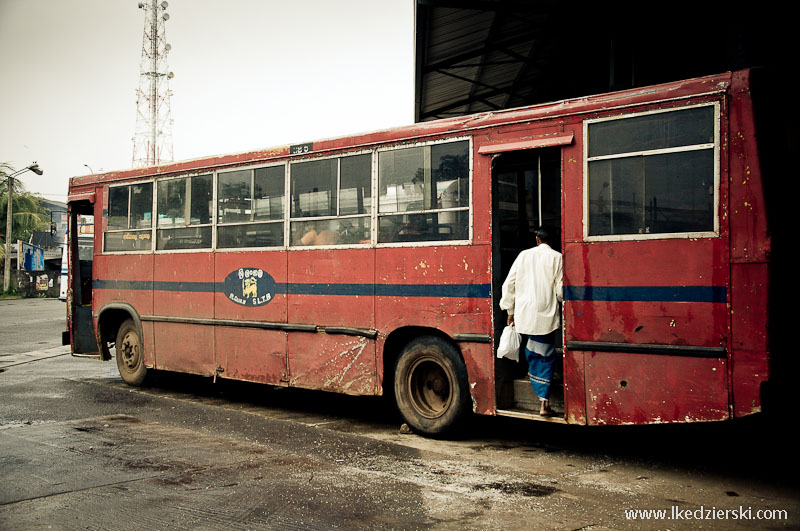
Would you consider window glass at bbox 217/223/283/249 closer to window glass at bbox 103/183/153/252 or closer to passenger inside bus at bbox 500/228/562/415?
window glass at bbox 103/183/153/252

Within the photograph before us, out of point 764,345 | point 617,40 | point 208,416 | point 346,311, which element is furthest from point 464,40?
point 764,345

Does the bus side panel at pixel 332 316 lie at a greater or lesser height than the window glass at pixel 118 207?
lesser

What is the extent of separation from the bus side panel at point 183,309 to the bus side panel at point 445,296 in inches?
116

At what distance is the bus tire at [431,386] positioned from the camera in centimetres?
674

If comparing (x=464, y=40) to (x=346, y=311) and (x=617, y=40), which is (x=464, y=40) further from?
(x=346, y=311)

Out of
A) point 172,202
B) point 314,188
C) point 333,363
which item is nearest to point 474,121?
point 314,188

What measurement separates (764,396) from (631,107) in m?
2.52

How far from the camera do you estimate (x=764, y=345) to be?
5.03 meters

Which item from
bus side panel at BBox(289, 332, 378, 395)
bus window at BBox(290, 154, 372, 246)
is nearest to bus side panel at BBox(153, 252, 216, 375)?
bus side panel at BBox(289, 332, 378, 395)

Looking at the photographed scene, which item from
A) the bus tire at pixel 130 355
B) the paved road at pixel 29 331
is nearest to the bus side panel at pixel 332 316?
the bus tire at pixel 130 355

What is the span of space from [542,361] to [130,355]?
6937 millimetres

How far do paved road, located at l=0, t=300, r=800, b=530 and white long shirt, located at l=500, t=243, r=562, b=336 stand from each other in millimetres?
1224

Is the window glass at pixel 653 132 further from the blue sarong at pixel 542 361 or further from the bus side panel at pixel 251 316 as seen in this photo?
the bus side panel at pixel 251 316

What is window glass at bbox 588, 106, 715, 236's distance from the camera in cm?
539
